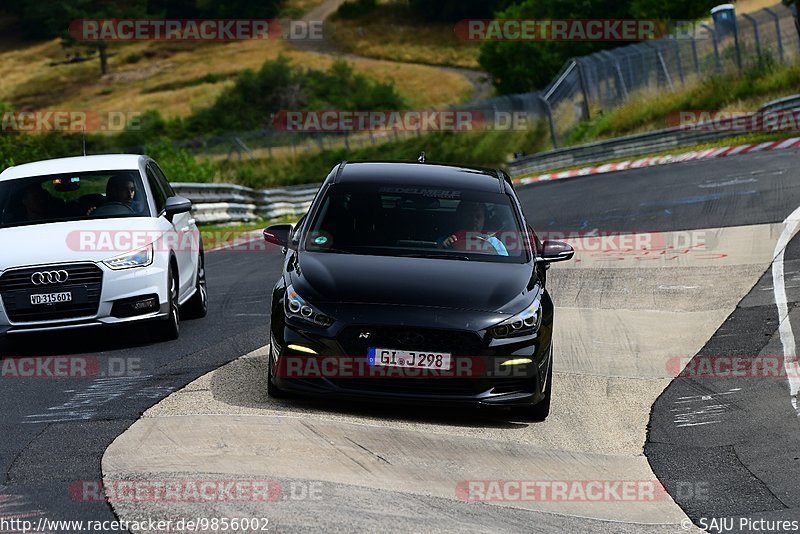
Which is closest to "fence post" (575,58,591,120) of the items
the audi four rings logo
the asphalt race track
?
the asphalt race track

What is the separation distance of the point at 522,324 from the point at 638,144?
1095 inches

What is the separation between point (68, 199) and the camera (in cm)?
1240

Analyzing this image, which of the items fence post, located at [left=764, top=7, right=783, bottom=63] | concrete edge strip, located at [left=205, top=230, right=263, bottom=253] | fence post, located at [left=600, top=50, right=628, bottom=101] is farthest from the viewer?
fence post, located at [left=600, top=50, right=628, bottom=101]

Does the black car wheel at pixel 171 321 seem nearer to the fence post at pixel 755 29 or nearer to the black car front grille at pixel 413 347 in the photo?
the black car front grille at pixel 413 347

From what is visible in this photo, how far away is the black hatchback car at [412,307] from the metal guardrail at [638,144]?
23897mm

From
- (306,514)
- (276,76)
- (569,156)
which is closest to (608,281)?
(306,514)

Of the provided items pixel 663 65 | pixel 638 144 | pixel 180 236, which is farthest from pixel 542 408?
pixel 663 65

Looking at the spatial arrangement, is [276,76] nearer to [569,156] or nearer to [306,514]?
[569,156]

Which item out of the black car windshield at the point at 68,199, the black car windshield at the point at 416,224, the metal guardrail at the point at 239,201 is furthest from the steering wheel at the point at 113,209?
the metal guardrail at the point at 239,201

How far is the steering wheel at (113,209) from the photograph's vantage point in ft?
40.4

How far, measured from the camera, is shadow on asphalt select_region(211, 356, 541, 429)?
352 inches

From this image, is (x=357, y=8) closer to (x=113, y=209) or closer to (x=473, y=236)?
(x=113, y=209)

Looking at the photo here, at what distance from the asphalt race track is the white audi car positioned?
410mm

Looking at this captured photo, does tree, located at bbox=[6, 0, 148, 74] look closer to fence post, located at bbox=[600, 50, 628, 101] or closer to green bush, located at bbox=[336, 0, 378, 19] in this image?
green bush, located at bbox=[336, 0, 378, 19]
